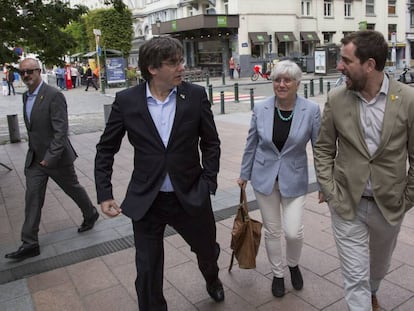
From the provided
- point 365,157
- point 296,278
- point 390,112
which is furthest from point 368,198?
point 296,278

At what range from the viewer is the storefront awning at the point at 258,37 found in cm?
3800

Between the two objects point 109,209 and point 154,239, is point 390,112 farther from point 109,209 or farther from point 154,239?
point 109,209

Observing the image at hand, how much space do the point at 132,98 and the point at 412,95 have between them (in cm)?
158

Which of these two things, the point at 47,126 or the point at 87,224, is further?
the point at 87,224

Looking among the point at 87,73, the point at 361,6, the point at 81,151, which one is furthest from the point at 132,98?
the point at 361,6

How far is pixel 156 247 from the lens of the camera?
114 inches

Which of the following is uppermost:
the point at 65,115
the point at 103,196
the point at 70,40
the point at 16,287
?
the point at 70,40

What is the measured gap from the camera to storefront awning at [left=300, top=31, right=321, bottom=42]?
40.5 meters

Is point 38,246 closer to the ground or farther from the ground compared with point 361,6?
closer to the ground

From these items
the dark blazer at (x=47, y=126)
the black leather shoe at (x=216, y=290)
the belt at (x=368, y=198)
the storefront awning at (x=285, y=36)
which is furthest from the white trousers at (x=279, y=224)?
the storefront awning at (x=285, y=36)

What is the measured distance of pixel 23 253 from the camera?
441 centimetres

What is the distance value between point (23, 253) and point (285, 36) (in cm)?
3735

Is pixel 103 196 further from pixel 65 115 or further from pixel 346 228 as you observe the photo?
pixel 65 115

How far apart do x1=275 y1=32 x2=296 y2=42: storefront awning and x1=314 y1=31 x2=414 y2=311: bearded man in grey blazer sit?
124 ft
